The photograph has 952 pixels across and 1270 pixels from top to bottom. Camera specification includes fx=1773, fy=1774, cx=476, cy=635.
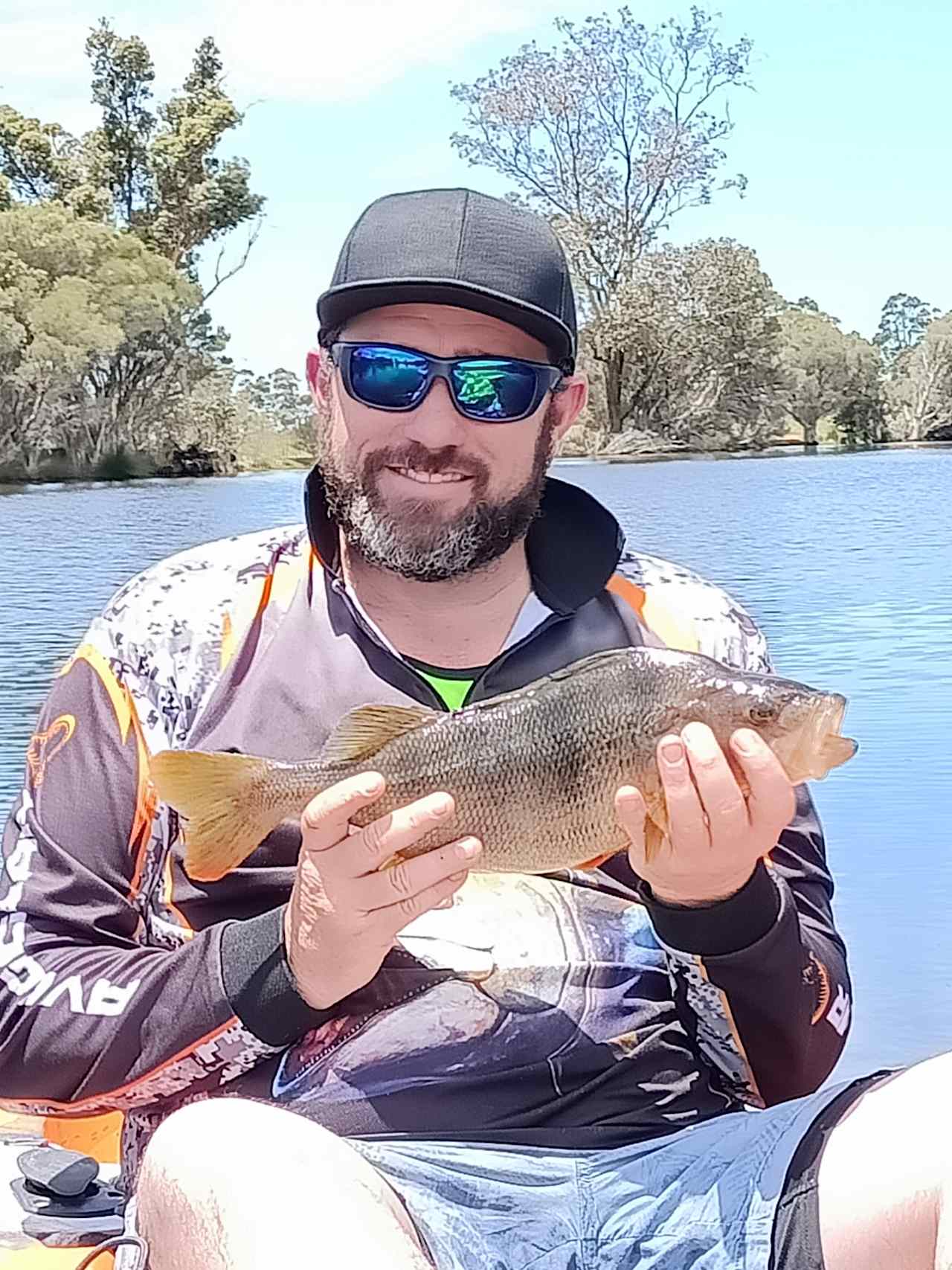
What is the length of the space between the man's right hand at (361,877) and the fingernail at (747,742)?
1.09 feet

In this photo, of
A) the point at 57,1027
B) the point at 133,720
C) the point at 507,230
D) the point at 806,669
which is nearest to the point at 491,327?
the point at 507,230

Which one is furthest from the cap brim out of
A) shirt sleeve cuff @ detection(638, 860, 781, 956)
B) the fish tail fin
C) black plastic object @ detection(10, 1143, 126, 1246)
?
black plastic object @ detection(10, 1143, 126, 1246)

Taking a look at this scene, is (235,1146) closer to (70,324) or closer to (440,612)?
(440,612)

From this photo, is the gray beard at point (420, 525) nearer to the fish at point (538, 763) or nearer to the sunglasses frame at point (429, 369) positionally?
the sunglasses frame at point (429, 369)

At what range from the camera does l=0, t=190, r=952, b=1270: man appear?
2033 millimetres

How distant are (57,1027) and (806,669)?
8354mm

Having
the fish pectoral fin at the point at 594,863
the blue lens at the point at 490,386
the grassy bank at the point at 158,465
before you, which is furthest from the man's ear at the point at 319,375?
the grassy bank at the point at 158,465

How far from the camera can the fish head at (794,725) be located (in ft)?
7.02

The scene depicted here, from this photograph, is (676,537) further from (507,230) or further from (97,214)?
(97,214)

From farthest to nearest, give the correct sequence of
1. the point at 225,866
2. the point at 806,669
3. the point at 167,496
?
the point at 167,496 < the point at 806,669 < the point at 225,866

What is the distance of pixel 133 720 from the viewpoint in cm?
244

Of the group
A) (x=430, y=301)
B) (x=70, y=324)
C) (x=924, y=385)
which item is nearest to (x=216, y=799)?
(x=430, y=301)

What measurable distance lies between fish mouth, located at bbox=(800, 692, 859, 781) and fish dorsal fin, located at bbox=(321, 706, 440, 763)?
46 cm

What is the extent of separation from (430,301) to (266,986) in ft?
3.40
